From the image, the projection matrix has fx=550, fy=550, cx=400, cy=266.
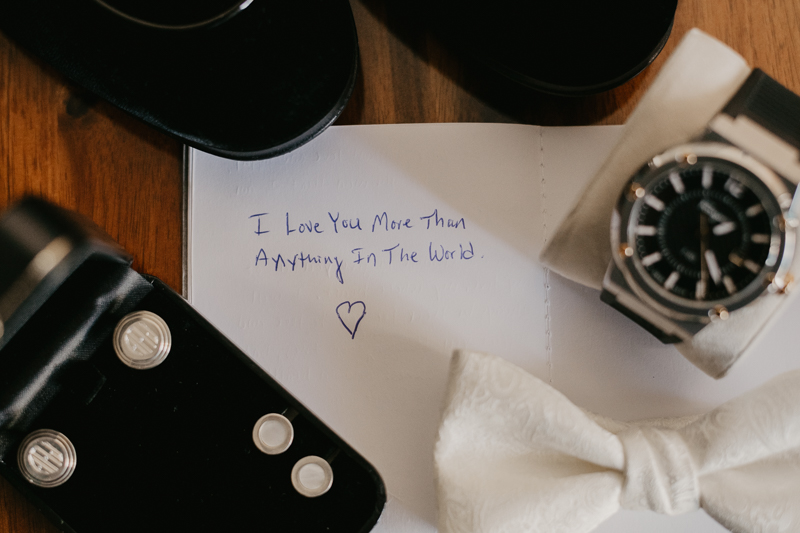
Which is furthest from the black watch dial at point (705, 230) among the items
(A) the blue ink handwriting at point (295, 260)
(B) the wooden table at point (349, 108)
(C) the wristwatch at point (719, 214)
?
(A) the blue ink handwriting at point (295, 260)

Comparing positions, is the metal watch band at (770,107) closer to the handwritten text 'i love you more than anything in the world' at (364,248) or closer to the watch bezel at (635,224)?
the watch bezel at (635,224)

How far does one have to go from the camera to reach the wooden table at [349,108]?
432 millimetres

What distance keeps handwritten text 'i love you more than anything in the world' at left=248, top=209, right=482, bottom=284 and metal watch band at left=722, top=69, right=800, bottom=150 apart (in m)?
0.20

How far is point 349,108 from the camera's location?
440 millimetres

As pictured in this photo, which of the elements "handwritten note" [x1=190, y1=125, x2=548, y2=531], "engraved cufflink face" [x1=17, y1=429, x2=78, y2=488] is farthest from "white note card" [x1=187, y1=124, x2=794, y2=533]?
"engraved cufflink face" [x1=17, y1=429, x2=78, y2=488]

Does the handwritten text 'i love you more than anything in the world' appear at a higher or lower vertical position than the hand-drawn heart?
higher

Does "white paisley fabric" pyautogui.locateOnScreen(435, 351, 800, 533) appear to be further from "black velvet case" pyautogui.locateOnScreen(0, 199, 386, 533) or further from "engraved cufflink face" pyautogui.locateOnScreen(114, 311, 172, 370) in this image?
"engraved cufflink face" pyautogui.locateOnScreen(114, 311, 172, 370)

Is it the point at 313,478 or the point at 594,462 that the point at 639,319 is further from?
the point at 313,478

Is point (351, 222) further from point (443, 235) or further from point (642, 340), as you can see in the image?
point (642, 340)

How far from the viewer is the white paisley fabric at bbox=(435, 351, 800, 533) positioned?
0.35 meters

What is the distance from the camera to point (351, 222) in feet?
1.43

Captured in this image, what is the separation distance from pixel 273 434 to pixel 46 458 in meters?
0.15

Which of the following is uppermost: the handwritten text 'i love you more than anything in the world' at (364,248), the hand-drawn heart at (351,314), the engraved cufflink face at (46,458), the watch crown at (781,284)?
the watch crown at (781,284)

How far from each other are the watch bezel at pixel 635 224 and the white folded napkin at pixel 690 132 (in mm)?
24
